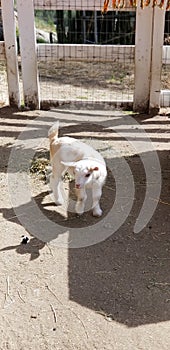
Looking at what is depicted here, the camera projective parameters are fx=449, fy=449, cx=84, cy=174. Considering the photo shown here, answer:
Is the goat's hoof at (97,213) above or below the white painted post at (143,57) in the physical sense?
below

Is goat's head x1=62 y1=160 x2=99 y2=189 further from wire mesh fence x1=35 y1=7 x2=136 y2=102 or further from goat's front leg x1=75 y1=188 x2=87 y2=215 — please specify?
wire mesh fence x1=35 y1=7 x2=136 y2=102

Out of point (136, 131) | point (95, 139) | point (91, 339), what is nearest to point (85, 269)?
point (91, 339)

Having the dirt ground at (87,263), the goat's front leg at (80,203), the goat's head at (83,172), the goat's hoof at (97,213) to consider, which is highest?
the goat's head at (83,172)

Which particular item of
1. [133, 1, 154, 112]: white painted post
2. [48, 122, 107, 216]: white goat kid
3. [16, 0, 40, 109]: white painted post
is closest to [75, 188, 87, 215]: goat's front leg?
[48, 122, 107, 216]: white goat kid

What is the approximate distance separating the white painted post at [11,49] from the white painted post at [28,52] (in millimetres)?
96

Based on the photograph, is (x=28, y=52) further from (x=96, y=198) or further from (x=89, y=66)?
(x=89, y=66)

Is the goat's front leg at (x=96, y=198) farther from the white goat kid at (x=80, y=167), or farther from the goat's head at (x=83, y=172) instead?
the goat's head at (x=83, y=172)

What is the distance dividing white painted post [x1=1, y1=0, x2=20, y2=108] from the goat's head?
3.31 meters

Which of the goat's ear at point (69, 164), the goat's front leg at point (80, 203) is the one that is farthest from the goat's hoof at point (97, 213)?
the goat's ear at point (69, 164)

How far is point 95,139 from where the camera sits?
523cm

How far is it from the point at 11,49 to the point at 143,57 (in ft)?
5.89

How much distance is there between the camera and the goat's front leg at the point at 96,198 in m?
3.46

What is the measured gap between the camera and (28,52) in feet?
20.1

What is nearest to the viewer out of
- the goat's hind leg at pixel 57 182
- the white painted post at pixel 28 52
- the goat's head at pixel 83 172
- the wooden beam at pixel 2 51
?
the goat's head at pixel 83 172
